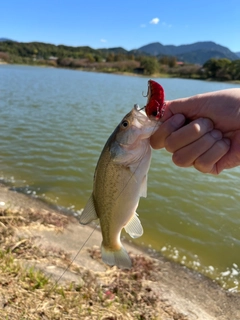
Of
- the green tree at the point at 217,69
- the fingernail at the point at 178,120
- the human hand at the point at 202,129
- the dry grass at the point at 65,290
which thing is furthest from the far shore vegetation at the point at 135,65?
the fingernail at the point at 178,120

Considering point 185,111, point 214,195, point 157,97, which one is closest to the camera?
point 157,97

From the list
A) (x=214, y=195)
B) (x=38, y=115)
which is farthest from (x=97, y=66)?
(x=214, y=195)

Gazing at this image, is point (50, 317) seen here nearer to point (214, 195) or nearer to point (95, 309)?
point (95, 309)

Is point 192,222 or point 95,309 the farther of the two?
point 192,222

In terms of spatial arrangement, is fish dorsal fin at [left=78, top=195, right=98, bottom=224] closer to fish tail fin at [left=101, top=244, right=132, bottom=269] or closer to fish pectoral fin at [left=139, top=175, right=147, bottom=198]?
fish tail fin at [left=101, top=244, right=132, bottom=269]

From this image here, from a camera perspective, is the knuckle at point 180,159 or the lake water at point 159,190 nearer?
the knuckle at point 180,159

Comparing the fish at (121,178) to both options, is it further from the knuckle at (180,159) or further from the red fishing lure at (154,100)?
the knuckle at (180,159)
